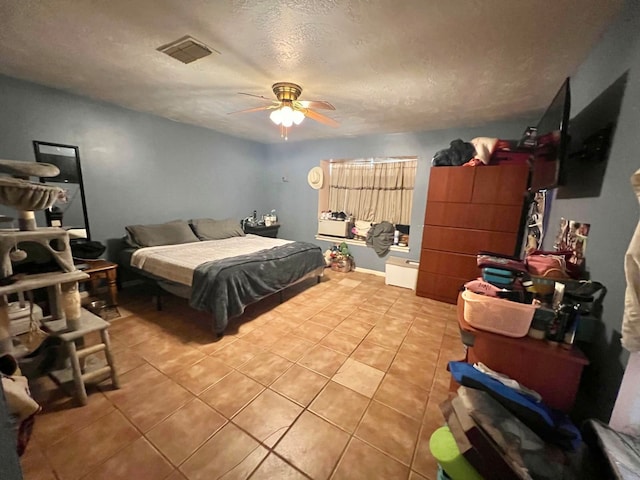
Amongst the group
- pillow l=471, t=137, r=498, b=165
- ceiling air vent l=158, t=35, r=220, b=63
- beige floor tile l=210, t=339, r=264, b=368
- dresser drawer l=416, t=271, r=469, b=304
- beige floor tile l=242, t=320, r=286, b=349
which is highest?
ceiling air vent l=158, t=35, r=220, b=63

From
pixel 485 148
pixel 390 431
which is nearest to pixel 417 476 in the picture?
pixel 390 431

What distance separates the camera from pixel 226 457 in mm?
1300

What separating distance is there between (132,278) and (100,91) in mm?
2307

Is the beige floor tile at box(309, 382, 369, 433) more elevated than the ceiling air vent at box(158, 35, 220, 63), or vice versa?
the ceiling air vent at box(158, 35, 220, 63)

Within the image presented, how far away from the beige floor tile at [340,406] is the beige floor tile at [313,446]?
53 mm

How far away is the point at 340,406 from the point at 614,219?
186 centimetres

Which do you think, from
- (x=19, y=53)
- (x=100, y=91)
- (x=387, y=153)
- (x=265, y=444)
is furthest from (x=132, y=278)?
(x=387, y=153)

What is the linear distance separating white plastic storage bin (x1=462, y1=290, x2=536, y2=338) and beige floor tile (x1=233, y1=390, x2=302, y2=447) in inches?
48.9

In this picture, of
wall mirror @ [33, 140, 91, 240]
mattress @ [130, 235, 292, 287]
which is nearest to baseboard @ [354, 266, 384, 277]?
mattress @ [130, 235, 292, 287]

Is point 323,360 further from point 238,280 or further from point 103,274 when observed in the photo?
point 103,274

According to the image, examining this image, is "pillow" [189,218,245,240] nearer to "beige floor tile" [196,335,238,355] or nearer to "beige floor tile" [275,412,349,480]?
"beige floor tile" [196,335,238,355]

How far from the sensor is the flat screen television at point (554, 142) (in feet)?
4.53

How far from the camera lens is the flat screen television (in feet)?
4.53

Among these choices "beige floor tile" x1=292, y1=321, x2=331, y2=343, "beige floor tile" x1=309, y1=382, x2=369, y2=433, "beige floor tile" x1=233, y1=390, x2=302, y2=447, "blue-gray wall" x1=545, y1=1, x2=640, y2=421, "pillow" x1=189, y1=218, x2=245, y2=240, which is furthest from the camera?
"pillow" x1=189, y1=218, x2=245, y2=240
